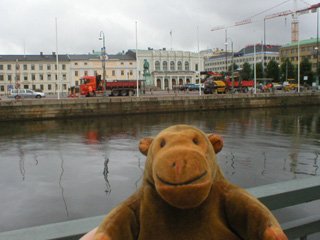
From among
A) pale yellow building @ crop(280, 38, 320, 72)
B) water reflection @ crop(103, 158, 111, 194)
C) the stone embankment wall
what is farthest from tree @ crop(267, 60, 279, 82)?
water reflection @ crop(103, 158, 111, 194)

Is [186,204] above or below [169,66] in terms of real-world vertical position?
below

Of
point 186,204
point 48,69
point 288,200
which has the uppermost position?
point 48,69

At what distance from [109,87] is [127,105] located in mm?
11946

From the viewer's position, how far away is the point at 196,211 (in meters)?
1.45

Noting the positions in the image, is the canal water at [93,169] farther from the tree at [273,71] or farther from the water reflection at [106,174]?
the tree at [273,71]

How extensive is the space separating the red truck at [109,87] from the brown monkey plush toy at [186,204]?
41.5m

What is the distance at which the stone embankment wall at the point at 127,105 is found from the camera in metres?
27.4

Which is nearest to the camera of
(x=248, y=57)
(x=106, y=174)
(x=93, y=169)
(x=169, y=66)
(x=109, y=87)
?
(x=106, y=174)

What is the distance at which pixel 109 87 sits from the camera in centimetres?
4256

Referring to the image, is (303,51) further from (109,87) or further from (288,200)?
(288,200)

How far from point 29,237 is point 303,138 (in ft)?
50.6

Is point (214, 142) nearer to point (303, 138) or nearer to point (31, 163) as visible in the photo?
point (31, 163)

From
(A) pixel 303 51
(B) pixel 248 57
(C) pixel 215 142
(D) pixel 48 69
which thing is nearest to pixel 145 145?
(C) pixel 215 142

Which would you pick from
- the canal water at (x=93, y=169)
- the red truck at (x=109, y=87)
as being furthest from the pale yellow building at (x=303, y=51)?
the canal water at (x=93, y=169)
